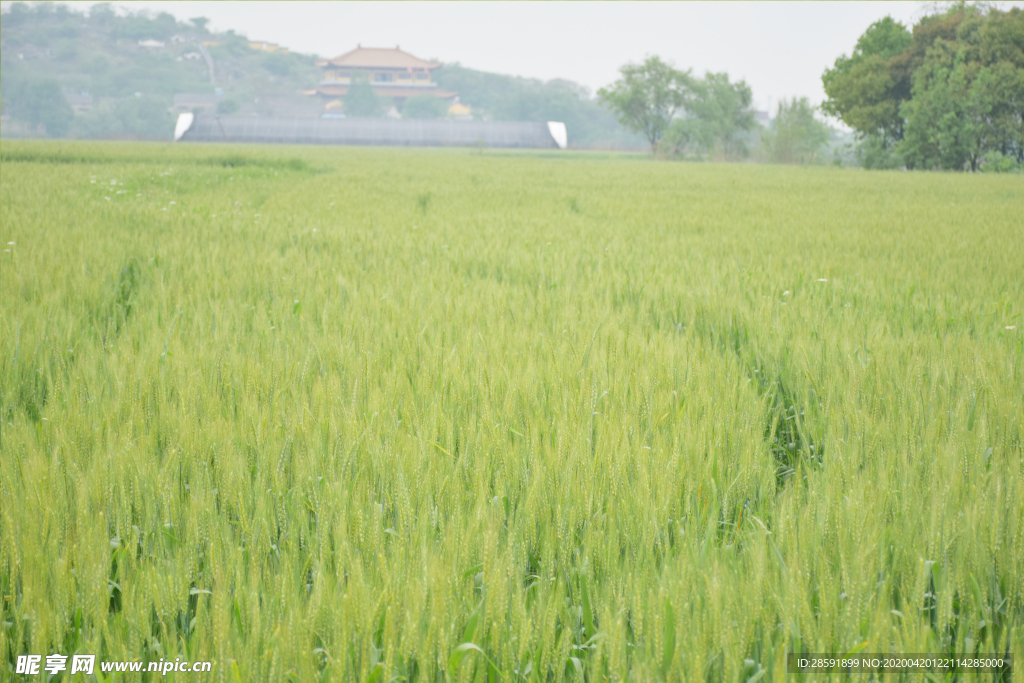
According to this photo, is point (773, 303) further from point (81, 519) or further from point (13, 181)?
point (13, 181)

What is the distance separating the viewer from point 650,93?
50.4 metres

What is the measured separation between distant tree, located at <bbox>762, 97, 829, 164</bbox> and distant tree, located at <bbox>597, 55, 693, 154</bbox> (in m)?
8.62

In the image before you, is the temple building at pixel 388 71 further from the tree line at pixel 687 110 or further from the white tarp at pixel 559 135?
the tree line at pixel 687 110

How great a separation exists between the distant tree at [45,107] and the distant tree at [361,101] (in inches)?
1160

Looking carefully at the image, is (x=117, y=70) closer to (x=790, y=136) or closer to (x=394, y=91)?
(x=394, y=91)

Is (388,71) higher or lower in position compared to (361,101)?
higher

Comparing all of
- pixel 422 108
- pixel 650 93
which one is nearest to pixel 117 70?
pixel 422 108

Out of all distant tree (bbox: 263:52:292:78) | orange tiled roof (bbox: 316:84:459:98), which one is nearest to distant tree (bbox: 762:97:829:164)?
orange tiled roof (bbox: 316:84:459:98)

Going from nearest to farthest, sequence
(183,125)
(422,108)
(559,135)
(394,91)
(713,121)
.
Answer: (713,121) < (183,125) < (559,135) < (422,108) < (394,91)

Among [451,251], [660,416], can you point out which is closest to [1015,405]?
[660,416]

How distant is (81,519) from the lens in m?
1.15

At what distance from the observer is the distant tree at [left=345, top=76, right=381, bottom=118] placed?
82.1m

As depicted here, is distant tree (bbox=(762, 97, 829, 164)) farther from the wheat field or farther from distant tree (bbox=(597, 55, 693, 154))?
the wheat field

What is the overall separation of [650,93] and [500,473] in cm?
5357
